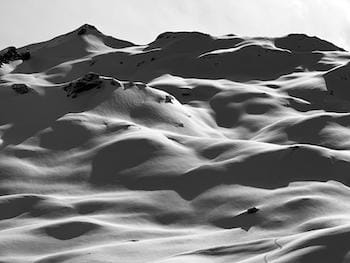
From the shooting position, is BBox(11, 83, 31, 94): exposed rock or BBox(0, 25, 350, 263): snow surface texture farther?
BBox(11, 83, 31, 94): exposed rock

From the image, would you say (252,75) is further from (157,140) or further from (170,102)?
(157,140)

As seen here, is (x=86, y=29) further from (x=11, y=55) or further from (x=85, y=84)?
(x=85, y=84)

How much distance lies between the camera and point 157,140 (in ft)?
63.7

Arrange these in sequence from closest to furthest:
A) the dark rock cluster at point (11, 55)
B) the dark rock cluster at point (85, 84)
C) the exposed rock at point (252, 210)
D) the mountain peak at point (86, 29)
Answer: the exposed rock at point (252, 210), the dark rock cluster at point (85, 84), the dark rock cluster at point (11, 55), the mountain peak at point (86, 29)

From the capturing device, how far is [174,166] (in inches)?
697

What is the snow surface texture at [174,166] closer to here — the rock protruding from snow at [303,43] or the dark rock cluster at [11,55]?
the dark rock cluster at [11,55]

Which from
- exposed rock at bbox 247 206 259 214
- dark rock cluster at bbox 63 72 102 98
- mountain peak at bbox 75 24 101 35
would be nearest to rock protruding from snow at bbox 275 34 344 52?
mountain peak at bbox 75 24 101 35

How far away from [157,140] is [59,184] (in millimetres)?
3507

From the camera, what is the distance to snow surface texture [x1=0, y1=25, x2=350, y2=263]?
11.9 m

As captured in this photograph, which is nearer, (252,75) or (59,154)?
(59,154)

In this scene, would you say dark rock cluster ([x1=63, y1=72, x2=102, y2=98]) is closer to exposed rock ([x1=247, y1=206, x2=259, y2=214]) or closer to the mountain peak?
exposed rock ([x1=247, y1=206, x2=259, y2=214])

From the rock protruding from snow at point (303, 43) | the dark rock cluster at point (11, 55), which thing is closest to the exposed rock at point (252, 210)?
the dark rock cluster at point (11, 55)

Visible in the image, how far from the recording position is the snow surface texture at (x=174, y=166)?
1191 cm

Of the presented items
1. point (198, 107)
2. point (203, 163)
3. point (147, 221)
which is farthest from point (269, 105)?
point (147, 221)
